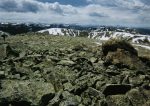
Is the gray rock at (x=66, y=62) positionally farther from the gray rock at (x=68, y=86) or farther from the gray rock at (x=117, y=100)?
the gray rock at (x=117, y=100)

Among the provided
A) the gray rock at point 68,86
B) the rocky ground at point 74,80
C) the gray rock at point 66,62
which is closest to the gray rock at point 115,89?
the rocky ground at point 74,80

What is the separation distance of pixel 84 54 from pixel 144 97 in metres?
12.4

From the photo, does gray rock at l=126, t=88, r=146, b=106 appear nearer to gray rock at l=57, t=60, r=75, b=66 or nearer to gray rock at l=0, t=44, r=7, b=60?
gray rock at l=57, t=60, r=75, b=66

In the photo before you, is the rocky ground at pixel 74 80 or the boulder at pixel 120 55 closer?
the rocky ground at pixel 74 80

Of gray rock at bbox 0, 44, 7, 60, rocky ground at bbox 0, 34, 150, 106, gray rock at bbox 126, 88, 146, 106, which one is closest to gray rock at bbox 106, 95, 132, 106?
rocky ground at bbox 0, 34, 150, 106

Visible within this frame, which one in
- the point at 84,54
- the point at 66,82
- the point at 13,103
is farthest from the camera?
the point at 84,54

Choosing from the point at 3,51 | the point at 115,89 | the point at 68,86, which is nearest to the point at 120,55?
the point at 115,89

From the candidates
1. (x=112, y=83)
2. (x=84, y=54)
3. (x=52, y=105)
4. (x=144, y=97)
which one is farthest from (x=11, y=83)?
(x=84, y=54)

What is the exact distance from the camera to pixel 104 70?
2344 centimetres

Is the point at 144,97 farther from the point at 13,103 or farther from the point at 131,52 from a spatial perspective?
the point at 131,52

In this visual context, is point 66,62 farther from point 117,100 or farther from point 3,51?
point 117,100

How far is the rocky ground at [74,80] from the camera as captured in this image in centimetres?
1658

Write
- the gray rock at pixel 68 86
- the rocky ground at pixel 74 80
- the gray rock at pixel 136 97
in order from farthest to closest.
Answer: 1. the gray rock at pixel 68 86
2. the gray rock at pixel 136 97
3. the rocky ground at pixel 74 80

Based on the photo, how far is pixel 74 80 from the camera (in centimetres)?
2008
